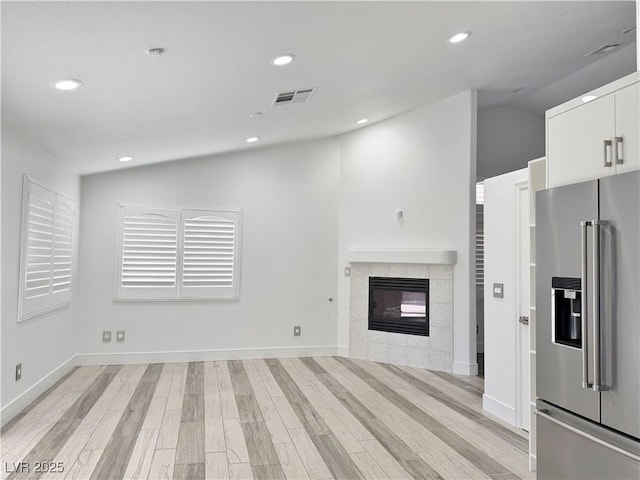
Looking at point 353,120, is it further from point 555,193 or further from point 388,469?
point 388,469

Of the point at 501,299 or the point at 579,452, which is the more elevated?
the point at 501,299

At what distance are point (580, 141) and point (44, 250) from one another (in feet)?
15.1

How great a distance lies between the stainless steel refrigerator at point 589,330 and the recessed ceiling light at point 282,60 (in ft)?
6.13

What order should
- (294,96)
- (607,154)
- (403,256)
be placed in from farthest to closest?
(403,256) → (294,96) → (607,154)

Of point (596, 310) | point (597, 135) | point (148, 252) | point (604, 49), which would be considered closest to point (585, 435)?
point (596, 310)

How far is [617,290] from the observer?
6.86 feet

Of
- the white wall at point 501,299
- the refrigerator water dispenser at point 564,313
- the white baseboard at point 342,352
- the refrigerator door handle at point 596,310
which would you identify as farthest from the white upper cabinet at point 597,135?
the white baseboard at point 342,352

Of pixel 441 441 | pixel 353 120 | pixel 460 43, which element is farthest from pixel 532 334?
pixel 353 120

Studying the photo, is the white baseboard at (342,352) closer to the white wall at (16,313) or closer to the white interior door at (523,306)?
the white interior door at (523,306)

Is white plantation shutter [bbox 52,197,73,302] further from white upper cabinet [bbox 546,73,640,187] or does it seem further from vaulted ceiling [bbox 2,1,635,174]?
white upper cabinet [bbox 546,73,640,187]

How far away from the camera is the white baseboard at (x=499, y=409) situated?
3791 millimetres

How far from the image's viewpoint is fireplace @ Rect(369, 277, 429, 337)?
5895mm

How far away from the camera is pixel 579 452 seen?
90.1 inches

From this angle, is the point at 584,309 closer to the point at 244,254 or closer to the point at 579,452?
the point at 579,452
